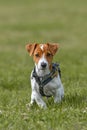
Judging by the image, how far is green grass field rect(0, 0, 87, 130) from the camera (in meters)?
8.70

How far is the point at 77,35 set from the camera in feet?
96.7

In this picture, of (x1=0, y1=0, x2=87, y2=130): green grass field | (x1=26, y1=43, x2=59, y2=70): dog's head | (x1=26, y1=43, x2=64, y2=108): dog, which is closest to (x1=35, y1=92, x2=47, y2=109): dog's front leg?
(x1=26, y1=43, x2=64, y2=108): dog

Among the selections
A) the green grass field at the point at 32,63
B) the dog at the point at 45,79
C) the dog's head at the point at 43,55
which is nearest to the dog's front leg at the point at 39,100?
the dog at the point at 45,79

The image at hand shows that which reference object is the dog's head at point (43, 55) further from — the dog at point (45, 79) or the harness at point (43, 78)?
the harness at point (43, 78)

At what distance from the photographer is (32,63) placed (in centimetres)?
1844

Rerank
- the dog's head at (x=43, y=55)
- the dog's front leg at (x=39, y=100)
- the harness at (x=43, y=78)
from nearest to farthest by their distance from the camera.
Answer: the dog's head at (x=43, y=55)
the dog's front leg at (x=39, y=100)
the harness at (x=43, y=78)

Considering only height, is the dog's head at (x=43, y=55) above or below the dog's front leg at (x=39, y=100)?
above

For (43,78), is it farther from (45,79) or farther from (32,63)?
(32,63)

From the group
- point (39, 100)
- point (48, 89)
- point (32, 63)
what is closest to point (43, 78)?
point (48, 89)

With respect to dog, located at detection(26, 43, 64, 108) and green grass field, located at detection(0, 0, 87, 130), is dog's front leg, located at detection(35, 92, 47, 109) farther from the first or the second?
green grass field, located at detection(0, 0, 87, 130)

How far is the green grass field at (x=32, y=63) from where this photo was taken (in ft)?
28.5

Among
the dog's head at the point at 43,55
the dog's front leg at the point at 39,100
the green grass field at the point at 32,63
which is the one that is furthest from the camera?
the dog's front leg at the point at 39,100

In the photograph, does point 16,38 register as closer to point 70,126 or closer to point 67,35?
point 67,35

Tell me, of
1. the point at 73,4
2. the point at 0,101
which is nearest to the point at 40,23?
the point at 73,4
